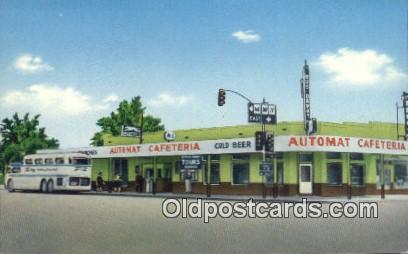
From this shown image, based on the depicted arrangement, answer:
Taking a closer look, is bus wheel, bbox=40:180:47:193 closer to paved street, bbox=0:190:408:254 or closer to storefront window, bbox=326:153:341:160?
paved street, bbox=0:190:408:254

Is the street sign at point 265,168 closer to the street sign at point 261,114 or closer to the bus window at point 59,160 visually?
the street sign at point 261,114

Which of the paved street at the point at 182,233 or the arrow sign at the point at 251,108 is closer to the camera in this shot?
the paved street at the point at 182,233

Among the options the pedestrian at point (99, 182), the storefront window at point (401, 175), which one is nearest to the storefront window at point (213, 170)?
the pedestrian at point (99, 182)

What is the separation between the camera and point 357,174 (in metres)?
36.8

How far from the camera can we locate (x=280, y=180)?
120 feet

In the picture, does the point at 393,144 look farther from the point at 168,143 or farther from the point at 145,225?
the point at 145,225

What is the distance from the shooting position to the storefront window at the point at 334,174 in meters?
35.7

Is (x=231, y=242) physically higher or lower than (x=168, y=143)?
lower

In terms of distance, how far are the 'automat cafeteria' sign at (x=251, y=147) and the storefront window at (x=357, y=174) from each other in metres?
1.27

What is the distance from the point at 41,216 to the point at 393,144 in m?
25.0

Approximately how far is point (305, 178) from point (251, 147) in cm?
372

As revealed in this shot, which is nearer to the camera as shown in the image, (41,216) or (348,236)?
(348,236)

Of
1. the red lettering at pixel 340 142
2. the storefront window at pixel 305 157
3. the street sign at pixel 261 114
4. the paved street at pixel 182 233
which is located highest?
the street sign at pixel 261 114

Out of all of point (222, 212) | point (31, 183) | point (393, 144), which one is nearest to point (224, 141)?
point (393, 144)
